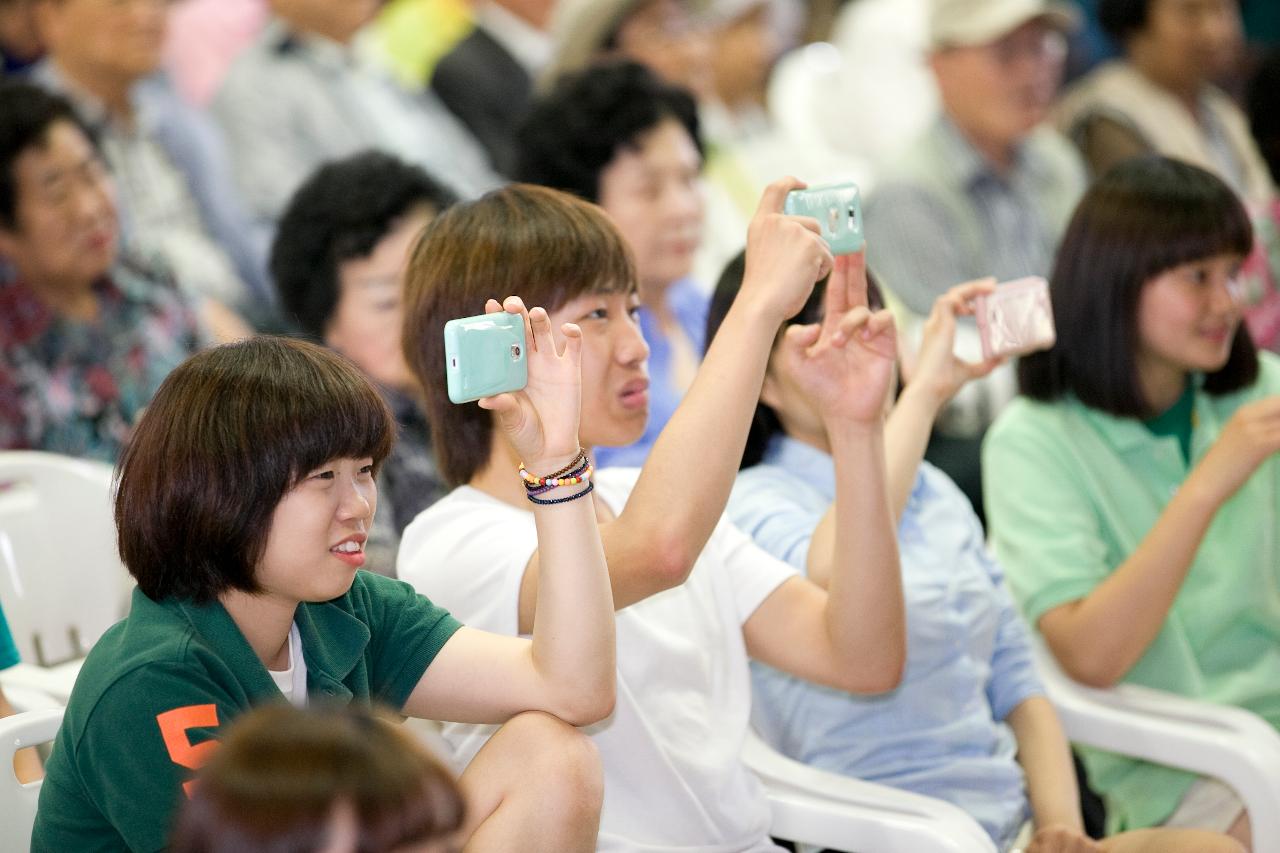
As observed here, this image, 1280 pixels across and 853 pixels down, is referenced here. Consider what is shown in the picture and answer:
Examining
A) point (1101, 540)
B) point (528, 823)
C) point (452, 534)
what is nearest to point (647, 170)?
point (1101, 540)

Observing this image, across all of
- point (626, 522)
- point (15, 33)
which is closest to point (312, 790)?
point (626, 522)

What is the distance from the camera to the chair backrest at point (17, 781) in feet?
4.82

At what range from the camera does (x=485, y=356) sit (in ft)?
4.06

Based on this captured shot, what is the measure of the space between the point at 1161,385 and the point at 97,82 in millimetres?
2378

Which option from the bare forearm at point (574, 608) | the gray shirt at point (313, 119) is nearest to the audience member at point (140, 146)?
the gray shirt at point (313, 119)

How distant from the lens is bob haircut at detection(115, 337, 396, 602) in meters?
1.27

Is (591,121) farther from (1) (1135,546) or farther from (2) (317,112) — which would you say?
(1) (1135,546)

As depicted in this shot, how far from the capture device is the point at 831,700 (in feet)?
6.01

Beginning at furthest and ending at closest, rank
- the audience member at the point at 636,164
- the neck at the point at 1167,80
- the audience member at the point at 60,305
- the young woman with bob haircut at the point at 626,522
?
the neck at the point at 1167,80
the audience member at the point at 636,164
the audience member at the point at 60,305
the young woman with bob haircut at the point at 626,522

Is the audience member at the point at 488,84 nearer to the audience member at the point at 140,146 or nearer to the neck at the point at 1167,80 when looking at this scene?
the audience member at the point at 140,146

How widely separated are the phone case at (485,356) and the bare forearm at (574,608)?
0.12 metres

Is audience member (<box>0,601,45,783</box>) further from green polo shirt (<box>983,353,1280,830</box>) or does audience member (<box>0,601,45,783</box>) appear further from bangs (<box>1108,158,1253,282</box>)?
bangs (<box>1108,158,1253,282</box>)

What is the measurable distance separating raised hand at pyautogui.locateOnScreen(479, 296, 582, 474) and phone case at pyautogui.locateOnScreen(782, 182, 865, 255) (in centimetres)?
40

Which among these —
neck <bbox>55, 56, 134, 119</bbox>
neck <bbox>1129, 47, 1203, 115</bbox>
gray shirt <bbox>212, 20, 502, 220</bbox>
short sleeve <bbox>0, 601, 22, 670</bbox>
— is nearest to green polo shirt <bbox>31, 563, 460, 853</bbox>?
short sleeve <bbox>0, 601, 22, 670</bbox>
